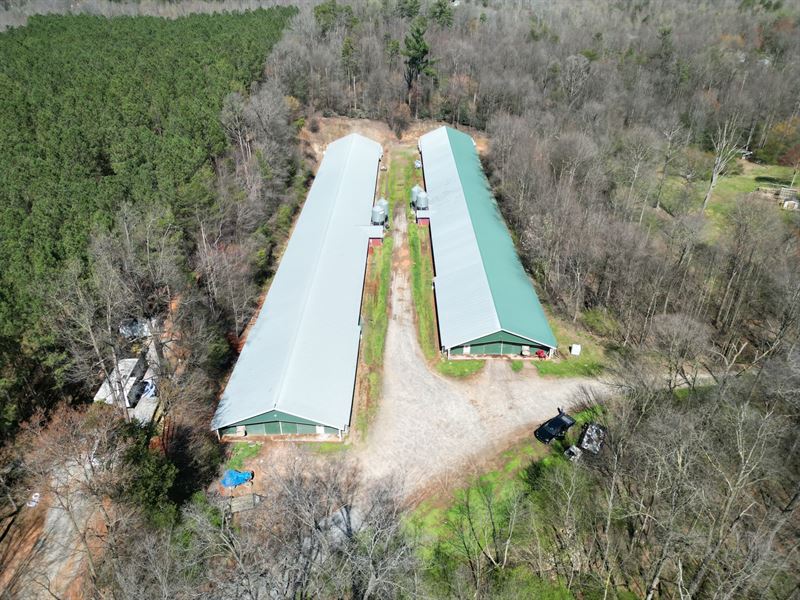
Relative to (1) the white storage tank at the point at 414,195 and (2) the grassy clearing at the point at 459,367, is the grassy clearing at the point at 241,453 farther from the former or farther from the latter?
(1) the white storage tank at the point at 414,195

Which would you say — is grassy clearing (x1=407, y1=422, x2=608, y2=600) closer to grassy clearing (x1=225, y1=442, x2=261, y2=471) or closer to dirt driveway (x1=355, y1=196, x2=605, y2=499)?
dirt driveway (x1=355, y1=196, x2=605, y2=499)

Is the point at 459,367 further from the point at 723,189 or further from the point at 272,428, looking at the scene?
the point at 723,189

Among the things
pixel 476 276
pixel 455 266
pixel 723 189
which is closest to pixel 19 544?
pixel 476 276

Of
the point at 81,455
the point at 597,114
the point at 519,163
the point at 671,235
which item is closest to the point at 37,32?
the point at 519,163

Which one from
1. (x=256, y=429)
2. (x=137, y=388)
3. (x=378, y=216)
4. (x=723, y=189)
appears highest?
(x=378, y=216)

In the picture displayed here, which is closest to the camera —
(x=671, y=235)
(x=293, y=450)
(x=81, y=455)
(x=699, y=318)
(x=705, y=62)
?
(x=81, y=455)

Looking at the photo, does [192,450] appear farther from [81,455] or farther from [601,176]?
[601,176]
